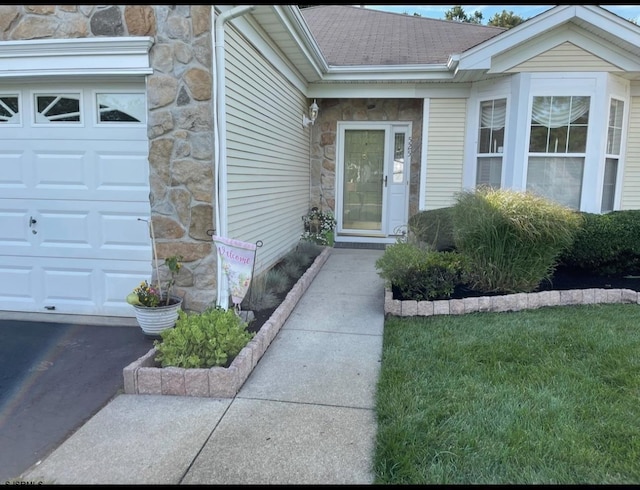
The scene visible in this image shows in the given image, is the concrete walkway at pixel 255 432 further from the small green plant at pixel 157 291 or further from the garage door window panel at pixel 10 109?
the garage door window panel at pixel 10 109

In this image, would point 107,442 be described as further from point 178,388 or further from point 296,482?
point 296,482

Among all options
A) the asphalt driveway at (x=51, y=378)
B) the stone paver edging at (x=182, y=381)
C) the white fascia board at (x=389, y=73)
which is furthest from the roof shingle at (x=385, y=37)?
the stone paver edging at (x=182, y=381)

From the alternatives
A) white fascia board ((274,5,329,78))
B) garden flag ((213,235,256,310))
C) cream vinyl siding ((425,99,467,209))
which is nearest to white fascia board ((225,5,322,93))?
white fascia board ((274,5,329,78))

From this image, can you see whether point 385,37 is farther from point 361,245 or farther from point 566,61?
point 361,245

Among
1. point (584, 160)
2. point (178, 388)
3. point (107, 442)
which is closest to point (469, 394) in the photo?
point (178, 388)

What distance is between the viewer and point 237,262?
12.0 ft

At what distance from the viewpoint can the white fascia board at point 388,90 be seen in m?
7.38

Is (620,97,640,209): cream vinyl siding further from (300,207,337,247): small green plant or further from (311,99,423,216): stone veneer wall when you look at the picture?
(300,207,337,247): small green plant

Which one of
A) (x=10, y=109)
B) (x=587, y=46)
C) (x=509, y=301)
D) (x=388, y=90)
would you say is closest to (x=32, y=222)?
(x=10, y=109)

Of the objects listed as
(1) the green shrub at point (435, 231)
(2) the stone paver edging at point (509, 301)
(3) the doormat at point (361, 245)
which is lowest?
(2) the stone paver edging at point (509, 301)

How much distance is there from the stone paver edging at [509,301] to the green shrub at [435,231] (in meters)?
1.68

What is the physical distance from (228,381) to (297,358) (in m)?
0.74

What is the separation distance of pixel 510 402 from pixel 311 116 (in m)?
6.38

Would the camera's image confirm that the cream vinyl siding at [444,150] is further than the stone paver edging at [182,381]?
Yes
